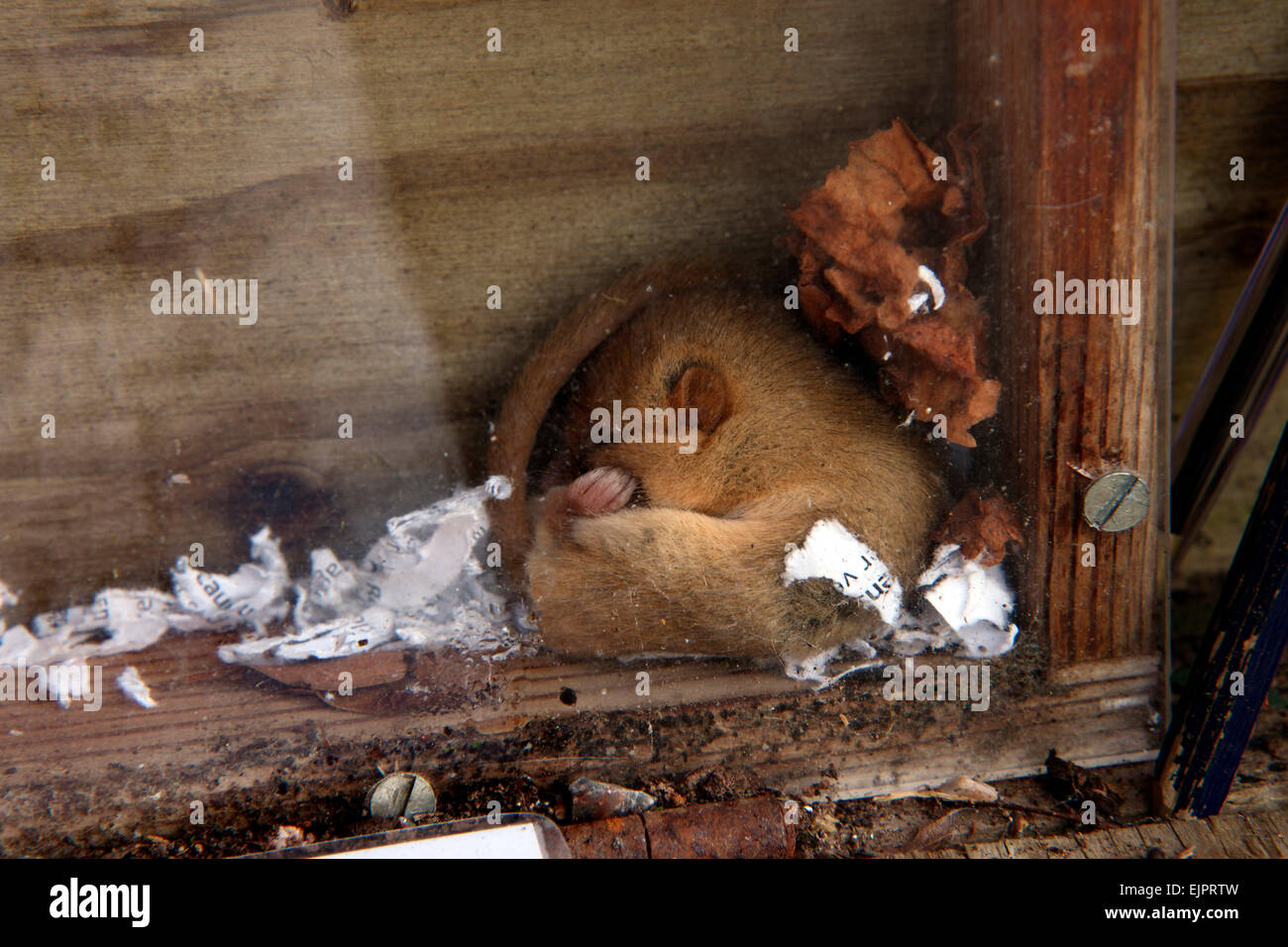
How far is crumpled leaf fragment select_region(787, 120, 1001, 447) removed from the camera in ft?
5.13

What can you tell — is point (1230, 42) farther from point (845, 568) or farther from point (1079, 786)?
point (1079, 786)

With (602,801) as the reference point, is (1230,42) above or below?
above

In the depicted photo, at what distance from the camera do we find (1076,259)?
1.53 meters

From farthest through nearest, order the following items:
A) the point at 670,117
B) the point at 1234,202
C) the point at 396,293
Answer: the point at 1234,202 → the point at 396,293 → the point at 670,117

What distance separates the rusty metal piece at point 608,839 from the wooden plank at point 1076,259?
0.89 meters

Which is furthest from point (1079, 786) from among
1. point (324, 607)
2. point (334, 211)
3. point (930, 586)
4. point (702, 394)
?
point (334, 211)

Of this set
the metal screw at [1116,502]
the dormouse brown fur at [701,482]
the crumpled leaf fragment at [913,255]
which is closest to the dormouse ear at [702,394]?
the dormouse brown fur at [701,482]

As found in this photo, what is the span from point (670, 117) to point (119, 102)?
107cm

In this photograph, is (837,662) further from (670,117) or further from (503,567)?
(670,117)

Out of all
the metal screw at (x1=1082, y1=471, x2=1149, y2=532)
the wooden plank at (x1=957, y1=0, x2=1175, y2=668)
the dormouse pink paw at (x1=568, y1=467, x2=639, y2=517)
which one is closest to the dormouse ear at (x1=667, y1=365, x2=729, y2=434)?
the dormouse pink paw at (x1=568, y1=467, x2=639, y2=517)

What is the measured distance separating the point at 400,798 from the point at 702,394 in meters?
0.99

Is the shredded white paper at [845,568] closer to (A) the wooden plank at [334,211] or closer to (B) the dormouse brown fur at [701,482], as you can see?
(B) the dormouse brown fur at [701,482]

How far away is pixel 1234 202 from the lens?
87.8 inches

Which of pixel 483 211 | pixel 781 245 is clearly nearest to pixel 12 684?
pixel 483 211
